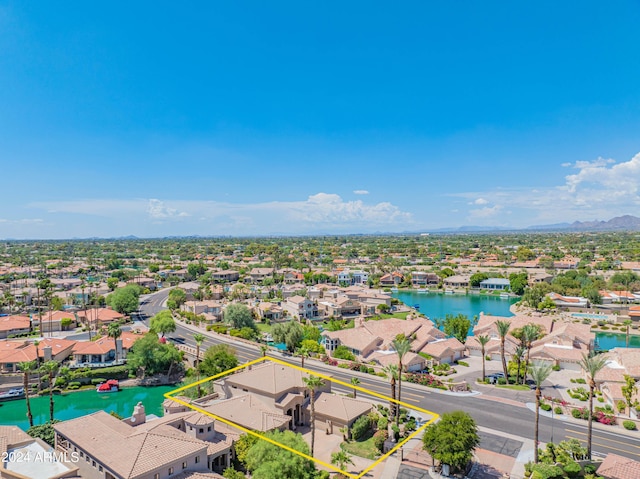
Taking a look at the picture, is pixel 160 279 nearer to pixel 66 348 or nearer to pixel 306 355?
pixel 66 348

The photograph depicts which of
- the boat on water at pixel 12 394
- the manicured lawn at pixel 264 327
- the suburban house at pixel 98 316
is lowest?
the manicured lawn at pixel 264 327

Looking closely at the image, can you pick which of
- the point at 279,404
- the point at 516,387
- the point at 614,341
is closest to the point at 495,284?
the point at 614,341

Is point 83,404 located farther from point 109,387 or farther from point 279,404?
point 279,404

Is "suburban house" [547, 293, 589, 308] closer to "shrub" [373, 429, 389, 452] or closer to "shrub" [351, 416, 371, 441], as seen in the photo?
"shrub" [373, 429, 389, 452]

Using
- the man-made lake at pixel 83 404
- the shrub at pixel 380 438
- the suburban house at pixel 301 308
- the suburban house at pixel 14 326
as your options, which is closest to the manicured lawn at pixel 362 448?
the shrub at pixel 380 438

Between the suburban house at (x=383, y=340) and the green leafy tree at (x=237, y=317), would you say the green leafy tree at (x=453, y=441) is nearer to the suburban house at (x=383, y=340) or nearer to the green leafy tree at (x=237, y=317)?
the suburban house at (x=383, y=340)

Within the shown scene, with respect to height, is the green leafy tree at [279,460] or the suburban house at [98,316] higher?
the green leafy tree at [279,460]

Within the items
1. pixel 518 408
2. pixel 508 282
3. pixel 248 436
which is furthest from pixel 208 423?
pixel 508 282
